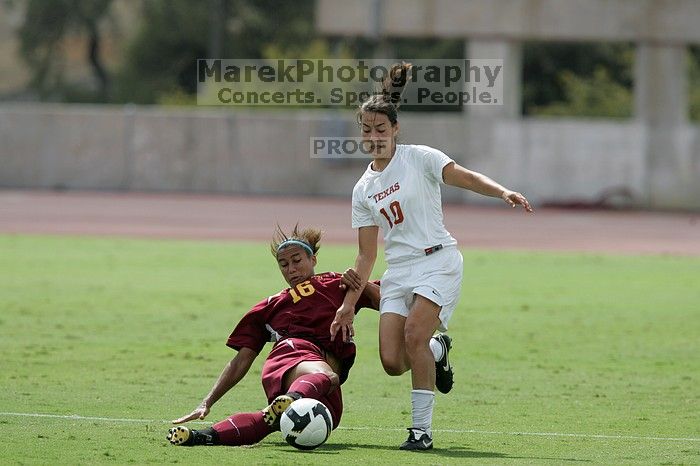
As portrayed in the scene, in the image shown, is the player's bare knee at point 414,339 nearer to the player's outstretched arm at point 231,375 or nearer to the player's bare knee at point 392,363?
the player's bare knee at point 392,363

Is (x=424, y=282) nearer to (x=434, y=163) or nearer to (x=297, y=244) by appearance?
(x=434, y=163)

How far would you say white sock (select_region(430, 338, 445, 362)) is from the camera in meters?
9.05

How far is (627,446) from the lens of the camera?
8.36 meters

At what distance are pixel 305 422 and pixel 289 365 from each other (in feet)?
1.87

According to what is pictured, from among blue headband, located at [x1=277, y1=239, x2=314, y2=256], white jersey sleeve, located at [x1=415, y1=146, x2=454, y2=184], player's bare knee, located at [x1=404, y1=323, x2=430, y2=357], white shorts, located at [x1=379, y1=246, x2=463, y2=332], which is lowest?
player's bare knee, located at [x1=404, y1=323, x2=430, y2=357]

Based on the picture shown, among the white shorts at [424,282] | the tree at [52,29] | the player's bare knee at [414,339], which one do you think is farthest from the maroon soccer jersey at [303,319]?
the tree at [52,29]

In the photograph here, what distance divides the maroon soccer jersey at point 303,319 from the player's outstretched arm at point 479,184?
0.99 m

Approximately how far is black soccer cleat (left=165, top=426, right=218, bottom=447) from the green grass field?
7 centimetres

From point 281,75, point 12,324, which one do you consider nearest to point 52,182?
point 281,75

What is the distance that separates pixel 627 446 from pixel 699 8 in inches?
1167

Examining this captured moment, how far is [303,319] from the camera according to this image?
8617 millimetres

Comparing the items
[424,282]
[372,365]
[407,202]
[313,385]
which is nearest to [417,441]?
[313,385]

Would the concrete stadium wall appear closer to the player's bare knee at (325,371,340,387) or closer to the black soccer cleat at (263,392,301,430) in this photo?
the player's bare knee at (325,371,340,387)

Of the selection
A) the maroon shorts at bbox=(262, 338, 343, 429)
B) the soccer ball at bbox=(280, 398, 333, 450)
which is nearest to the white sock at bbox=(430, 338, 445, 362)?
the maroon shorts at bbox=(262, 338, 343, 429)
